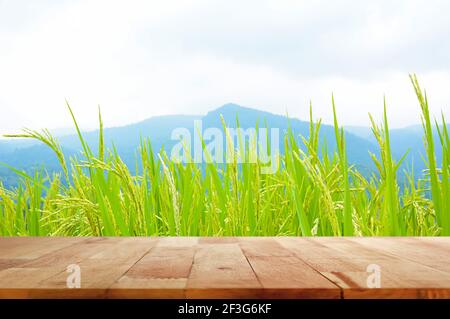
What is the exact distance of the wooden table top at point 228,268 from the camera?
3.62 feet

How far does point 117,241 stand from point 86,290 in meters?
0.88

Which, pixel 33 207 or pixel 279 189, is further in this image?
pixel 33 207

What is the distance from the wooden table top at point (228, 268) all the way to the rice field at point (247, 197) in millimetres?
425

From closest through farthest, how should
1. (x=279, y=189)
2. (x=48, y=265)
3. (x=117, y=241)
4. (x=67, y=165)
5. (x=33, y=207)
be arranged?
(x=48, y=265)
(x=117, y=241)
(x=67, y=165)
(x=279, y=189)
(x=33, y=207)

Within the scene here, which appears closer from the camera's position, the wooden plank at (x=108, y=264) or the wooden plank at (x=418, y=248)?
the wooden plank at (x=108, y=264)

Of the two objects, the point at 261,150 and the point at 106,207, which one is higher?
the point at 261,150

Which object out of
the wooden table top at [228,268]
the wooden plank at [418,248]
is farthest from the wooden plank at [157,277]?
the wooden plank at [418,248]

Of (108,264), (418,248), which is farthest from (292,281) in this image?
(418,248)

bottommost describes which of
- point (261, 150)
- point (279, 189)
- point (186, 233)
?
point (186, 233)

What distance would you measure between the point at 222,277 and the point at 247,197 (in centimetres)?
136

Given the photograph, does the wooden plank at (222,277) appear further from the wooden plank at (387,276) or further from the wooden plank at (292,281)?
the wooden plank at (387,276)

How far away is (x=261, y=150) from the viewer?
2734mm
